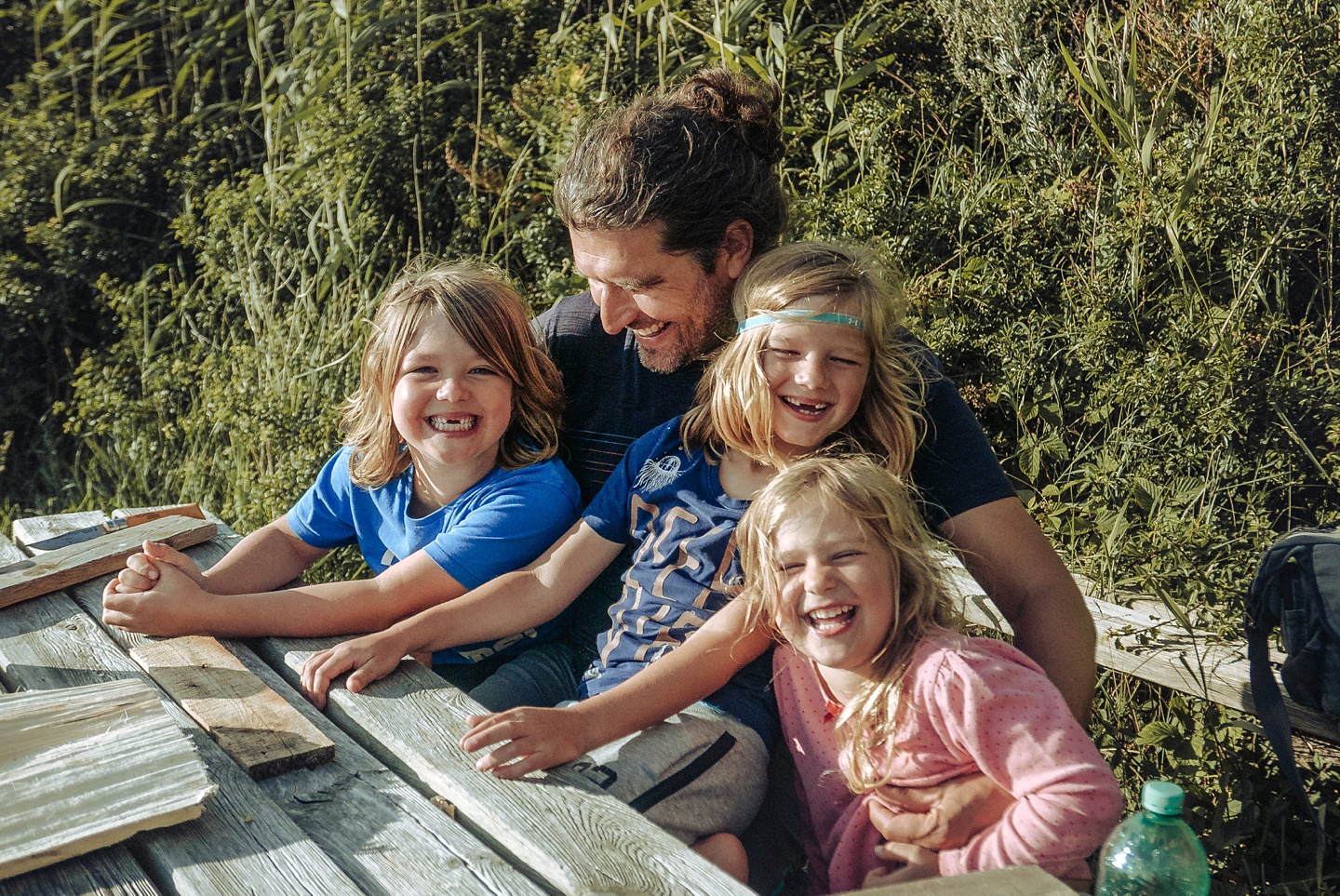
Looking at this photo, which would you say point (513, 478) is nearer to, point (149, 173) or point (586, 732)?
point (586, 732)

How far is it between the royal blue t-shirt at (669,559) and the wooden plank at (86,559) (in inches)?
44.0

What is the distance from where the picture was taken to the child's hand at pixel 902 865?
1.72 meters

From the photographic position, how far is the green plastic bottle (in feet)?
4.75

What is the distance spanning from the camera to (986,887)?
128 centimetres

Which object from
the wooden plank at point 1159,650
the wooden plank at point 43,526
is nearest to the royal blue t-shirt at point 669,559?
the wooden plank at point 1159,650

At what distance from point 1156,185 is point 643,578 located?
1.85 m

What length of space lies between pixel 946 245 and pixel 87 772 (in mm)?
2714

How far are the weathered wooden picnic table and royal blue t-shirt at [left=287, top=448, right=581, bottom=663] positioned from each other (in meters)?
0.51

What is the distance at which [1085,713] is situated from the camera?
208 centimetres

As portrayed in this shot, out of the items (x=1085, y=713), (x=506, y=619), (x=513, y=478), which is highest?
(x=513, y=478)

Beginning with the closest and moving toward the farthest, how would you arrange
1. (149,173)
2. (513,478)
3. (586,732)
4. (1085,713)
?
(586,732)
(1085,713)
(513,478)
(149,173)

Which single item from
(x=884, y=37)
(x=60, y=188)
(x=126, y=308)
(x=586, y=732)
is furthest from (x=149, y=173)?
(x=586, y=732)

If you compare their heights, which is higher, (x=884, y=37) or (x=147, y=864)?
(x=884, y=37)

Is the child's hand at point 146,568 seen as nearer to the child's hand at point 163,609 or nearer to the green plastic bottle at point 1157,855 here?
the child's hand at point 163,609
